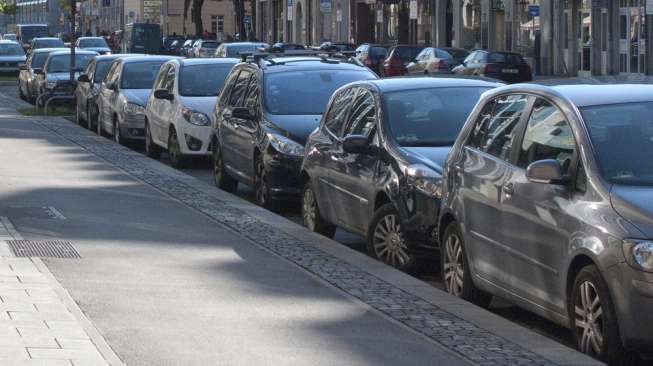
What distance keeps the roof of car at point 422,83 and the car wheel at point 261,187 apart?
113 inches

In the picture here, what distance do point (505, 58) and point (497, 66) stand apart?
2.40ft

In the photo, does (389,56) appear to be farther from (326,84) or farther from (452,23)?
(326,84)

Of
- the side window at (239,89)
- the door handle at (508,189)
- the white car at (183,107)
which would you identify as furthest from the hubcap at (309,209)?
the white car at (183,107)

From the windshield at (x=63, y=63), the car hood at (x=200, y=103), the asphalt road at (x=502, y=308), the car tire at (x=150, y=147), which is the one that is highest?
the windshield at (x=63, y=63)

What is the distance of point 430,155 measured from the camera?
1227 cm

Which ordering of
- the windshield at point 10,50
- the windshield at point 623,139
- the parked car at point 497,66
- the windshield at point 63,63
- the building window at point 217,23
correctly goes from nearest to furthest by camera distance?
the windshield at point 623,139 < the windshield at point 63,63 < the parked car at point 497,66 < the windshield at point 10,50 < the building window at point 217,23

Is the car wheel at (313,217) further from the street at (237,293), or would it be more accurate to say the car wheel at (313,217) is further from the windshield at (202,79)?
the windshield at (202,79)

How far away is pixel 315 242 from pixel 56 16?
13695 centimetres

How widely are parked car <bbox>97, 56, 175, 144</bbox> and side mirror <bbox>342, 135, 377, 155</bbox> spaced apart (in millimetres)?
13537

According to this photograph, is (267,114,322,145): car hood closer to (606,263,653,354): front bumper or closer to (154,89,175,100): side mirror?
(154,89,175,100): side mirror

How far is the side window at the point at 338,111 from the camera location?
45.2ft

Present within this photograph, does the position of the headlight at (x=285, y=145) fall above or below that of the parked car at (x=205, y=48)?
below

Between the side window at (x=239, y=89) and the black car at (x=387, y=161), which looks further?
the side window at (x=239, y=89)

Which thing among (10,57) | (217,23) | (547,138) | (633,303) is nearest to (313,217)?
(547,138)
